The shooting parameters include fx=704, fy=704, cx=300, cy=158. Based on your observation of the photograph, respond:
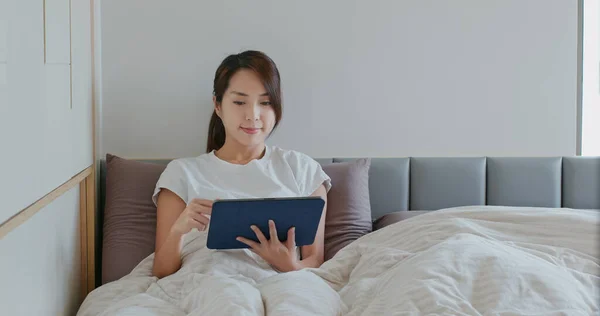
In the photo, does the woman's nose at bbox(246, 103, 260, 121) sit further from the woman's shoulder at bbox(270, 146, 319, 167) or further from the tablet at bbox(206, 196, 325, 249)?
the tablet at bbox(206, 196, 325, 249)

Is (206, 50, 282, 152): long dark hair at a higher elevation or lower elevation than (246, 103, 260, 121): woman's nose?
higher

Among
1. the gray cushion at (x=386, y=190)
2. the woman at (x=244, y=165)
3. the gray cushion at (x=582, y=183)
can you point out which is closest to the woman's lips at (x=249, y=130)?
the woman at (x=244, y=165)

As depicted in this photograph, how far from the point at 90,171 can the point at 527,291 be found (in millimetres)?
1464

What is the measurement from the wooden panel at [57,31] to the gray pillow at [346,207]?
3.14 ft

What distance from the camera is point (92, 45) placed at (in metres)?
2.36

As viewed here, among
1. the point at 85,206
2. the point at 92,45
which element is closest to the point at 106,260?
the point at 85,206

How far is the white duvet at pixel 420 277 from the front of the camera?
1409mm

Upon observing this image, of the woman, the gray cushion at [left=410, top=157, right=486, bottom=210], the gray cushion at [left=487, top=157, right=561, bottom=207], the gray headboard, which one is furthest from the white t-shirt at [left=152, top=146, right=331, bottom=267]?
the gray cushion at [left=487, top=157, right=561, bottom=207]

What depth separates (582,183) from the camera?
8.48ft

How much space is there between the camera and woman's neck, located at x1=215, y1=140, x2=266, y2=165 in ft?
7.48

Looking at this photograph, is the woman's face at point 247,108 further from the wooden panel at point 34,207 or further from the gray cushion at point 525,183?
the gray cushion at point 525,183

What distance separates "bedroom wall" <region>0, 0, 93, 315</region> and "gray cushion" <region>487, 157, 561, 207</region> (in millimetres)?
1449

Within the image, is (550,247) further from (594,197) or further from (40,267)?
(40,267)

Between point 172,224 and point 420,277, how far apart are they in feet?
3.01
